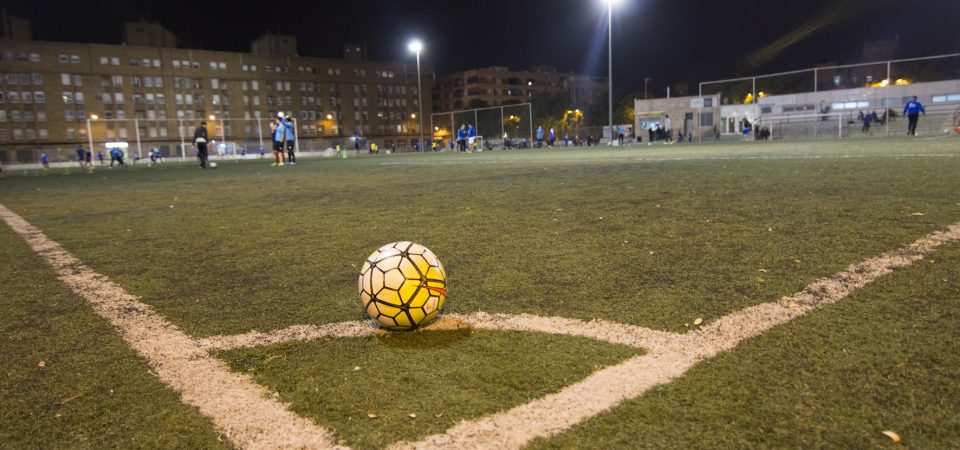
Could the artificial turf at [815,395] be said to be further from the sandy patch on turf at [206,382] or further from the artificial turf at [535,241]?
the sandy patch on turf at [206,382]

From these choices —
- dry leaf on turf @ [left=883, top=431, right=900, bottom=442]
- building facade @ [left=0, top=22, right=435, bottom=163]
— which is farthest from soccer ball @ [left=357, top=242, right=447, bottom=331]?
building facade @ [left=0, top=22, right=435, bottom=163]

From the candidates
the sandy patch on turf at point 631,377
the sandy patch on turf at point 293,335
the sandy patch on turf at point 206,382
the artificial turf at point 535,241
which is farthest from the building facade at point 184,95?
the sandy patch on turf at point 631,377

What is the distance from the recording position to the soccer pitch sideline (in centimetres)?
200

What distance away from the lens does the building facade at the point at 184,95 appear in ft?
284

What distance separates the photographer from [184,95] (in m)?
99.7

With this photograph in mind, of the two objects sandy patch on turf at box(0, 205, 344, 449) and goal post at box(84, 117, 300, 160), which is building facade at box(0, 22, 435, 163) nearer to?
goal post at box(84, 117, 300, 160)

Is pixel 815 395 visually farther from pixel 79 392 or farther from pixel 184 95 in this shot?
pixel 184 95

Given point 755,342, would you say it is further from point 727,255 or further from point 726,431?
point 727,255

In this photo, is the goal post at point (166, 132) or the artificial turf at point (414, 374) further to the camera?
the goal post at point (166, 132)

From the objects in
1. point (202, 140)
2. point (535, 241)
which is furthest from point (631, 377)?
point (202, 140)

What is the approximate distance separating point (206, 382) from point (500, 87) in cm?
14899

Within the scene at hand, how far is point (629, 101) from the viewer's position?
98.0 metres

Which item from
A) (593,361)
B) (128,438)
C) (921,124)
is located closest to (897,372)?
(593,361)

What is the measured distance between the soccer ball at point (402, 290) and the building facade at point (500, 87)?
136 metres
